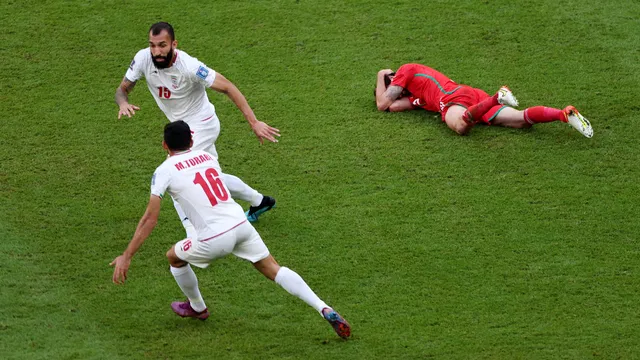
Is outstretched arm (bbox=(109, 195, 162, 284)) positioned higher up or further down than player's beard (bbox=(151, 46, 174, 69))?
further down

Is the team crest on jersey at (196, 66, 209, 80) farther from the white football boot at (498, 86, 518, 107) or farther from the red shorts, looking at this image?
the white football boot at (498, 86, 518, 107)

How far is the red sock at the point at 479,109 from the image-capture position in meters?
9.34

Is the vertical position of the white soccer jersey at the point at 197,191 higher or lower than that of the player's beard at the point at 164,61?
lower

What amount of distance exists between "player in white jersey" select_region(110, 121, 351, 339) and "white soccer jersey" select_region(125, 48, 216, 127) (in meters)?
1.16

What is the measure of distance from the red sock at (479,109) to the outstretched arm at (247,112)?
2680 millimetres

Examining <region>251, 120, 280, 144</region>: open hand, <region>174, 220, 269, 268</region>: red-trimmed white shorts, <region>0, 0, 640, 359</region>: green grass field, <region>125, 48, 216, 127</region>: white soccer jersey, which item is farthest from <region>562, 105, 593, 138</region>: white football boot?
<region>174, 220, 269, 268</region>: red-trimmed white shorts

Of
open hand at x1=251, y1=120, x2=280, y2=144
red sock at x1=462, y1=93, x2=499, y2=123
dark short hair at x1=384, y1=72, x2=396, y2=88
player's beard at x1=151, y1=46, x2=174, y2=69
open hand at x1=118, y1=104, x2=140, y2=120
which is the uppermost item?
player's beard at x1=151, y1=46, x2=174, y2=69

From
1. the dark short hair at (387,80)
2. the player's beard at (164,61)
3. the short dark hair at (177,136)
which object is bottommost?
the dark short hair at (387,80)

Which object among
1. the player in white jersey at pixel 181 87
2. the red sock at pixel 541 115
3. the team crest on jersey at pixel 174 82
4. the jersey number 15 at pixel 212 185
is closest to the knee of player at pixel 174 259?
the jersey number 15 at pixel 212 185

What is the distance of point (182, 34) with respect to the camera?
11500 millimetres

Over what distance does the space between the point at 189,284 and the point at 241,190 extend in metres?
1.44

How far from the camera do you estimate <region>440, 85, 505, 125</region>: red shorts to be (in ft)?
31.7

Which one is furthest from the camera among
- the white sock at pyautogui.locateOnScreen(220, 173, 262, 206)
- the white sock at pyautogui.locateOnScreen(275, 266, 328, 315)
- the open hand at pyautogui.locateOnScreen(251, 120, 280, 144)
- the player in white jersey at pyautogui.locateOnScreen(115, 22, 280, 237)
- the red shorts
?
the red shorts

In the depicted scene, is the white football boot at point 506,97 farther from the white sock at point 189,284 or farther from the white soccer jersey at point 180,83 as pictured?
the white sock at point 189,284
